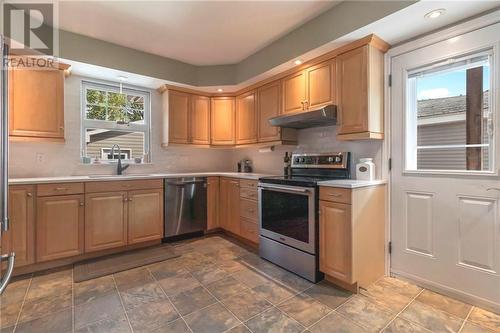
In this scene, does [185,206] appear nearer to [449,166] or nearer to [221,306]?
[221,306]

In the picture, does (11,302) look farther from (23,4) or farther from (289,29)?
(289,29)

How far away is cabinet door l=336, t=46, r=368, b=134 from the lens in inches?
89.7

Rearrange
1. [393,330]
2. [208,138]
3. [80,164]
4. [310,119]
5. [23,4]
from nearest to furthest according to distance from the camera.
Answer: [393,330], [23,4], [310,119], [80,164], [208,138]

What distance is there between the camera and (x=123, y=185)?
118 inches

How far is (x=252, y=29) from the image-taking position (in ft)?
8.91

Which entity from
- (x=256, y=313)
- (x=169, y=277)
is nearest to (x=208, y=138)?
(x=169, y=277)

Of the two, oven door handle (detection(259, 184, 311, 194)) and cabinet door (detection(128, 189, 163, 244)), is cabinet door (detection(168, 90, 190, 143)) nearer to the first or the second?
cabinet door (detection(128, 189, 163, 244))

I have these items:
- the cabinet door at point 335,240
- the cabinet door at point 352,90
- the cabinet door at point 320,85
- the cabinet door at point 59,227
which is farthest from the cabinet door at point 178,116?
the cabinet door at point 335,240

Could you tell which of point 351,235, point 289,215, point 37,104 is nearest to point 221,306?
point 289,215

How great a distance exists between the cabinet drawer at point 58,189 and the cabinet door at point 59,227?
0.04 m

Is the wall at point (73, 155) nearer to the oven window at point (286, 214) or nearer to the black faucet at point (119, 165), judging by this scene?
the black faucet at point (119, 165)

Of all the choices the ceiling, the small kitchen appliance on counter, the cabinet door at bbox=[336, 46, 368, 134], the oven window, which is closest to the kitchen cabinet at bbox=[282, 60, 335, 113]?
the cabinet door at bbox=[336, 46, 368, 134]

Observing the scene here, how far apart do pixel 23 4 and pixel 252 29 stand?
218cm

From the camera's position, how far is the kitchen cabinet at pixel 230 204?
3.46 meters
